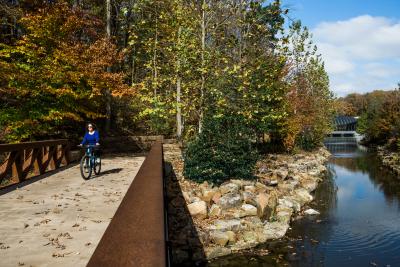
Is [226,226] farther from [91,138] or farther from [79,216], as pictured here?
[91,138]

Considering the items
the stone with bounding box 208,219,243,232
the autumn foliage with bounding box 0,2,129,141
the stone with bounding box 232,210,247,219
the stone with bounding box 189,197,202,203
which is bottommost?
the stone with bounding box 208,219,243,232

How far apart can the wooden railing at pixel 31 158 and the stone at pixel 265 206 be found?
783cm

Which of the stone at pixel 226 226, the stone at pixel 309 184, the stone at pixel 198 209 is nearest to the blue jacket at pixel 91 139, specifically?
the stone at pixel 198 209

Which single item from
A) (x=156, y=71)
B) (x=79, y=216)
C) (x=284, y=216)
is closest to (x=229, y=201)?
(x=284, y=216)

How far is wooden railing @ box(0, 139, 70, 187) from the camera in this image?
11.7 meters

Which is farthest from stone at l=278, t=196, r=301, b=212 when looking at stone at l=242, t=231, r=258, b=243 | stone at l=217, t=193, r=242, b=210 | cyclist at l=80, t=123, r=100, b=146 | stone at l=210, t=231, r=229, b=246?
cyclist at l=80, t=123, r=100, b=146

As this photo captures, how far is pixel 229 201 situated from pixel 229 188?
104 centimetres

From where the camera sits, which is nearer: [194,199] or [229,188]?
[194,199]

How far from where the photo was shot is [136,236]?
3150 mm

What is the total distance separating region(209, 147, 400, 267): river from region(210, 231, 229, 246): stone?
2.00 ft

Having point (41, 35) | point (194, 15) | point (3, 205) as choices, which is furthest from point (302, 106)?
point (3, 205)

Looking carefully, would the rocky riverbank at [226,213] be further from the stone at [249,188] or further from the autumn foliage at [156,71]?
the autumn foliage at [156,71]

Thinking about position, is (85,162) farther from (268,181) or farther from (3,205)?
(268,181)

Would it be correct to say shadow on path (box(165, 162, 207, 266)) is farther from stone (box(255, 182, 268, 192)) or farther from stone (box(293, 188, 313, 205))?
stone (box(293, 188, 313, 205))
